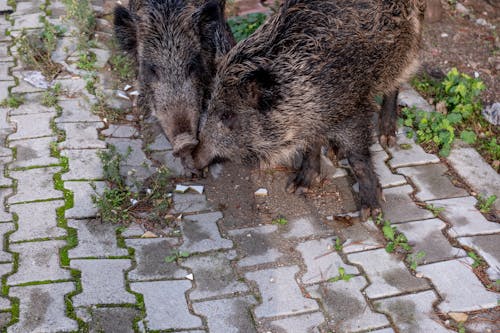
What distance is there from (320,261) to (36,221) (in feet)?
6.16

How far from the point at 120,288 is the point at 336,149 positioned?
214 cm

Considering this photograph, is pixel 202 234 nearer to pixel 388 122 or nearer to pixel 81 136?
pixel 81 136

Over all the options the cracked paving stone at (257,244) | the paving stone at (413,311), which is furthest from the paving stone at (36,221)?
the paving stone at (413,311)

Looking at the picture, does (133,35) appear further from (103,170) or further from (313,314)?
(313,314)

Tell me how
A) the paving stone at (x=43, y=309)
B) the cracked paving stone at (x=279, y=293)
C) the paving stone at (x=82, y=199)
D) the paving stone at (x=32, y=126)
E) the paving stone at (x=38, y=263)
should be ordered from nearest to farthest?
1. the paving stone at (x=43, y=309)
2. the cracked paving stone at (x=279, y=293)
3. the paving stone at (x=38, y=263)
4. the paving stone at (x=82, y=199)
5. the paving stone at (x=32, y=126)

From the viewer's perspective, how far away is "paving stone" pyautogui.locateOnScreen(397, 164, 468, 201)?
488 cm

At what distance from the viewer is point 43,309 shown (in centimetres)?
378

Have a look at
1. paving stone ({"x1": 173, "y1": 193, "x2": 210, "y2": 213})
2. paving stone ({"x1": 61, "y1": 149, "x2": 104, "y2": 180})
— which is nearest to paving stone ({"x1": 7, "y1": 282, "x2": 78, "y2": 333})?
paving stone ({"x1": 173, "y1": 193, "x2": 210, "y2": 213})

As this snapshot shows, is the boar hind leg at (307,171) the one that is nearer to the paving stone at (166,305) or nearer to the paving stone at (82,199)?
the paving stone at (166,305)

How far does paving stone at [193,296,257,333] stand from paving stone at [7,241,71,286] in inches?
33.8

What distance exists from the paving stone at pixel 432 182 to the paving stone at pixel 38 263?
8.15 feet

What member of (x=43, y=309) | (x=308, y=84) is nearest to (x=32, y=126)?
(x=43, y=309)

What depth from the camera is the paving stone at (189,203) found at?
4809 millimetres

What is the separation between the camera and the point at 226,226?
4.62 meters
